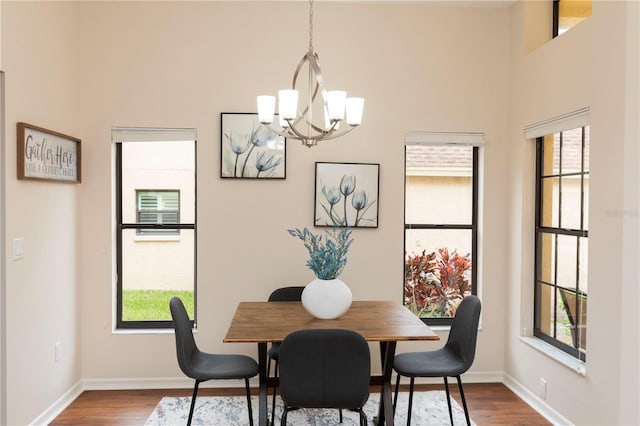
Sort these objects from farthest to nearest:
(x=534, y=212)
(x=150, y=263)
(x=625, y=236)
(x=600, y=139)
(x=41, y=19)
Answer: (x=150, y=263), (x=534, y=212), (x=41, y=19), (x=600, y=139), (x=625, y=236)

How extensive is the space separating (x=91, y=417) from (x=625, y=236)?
3479 mm

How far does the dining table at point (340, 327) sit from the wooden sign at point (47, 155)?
5.01ft

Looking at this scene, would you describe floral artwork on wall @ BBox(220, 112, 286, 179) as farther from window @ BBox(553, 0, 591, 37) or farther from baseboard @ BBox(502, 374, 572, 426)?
baseboard @ BBox(502, 374, 572, 426)

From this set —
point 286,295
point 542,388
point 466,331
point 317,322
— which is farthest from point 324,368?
point 542,388

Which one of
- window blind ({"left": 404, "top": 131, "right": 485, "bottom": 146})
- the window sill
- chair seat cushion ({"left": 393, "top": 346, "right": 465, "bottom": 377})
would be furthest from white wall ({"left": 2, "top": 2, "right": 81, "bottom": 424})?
the window sill

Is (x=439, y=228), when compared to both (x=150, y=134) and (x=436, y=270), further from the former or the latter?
(x=150, y=134)

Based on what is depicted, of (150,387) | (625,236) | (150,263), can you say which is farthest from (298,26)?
(150,387)

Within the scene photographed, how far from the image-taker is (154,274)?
13.7 ft

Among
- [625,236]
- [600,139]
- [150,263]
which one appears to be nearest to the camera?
[625,236]

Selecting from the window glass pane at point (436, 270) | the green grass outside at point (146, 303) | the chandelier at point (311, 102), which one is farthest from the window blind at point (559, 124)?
the green grass outside at point (146, 303)

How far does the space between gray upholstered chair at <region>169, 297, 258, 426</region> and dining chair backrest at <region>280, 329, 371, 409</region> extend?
482mm

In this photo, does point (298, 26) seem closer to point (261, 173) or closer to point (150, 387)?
point (261, 173)

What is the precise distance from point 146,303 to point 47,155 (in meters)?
1.43

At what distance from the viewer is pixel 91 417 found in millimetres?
3498
